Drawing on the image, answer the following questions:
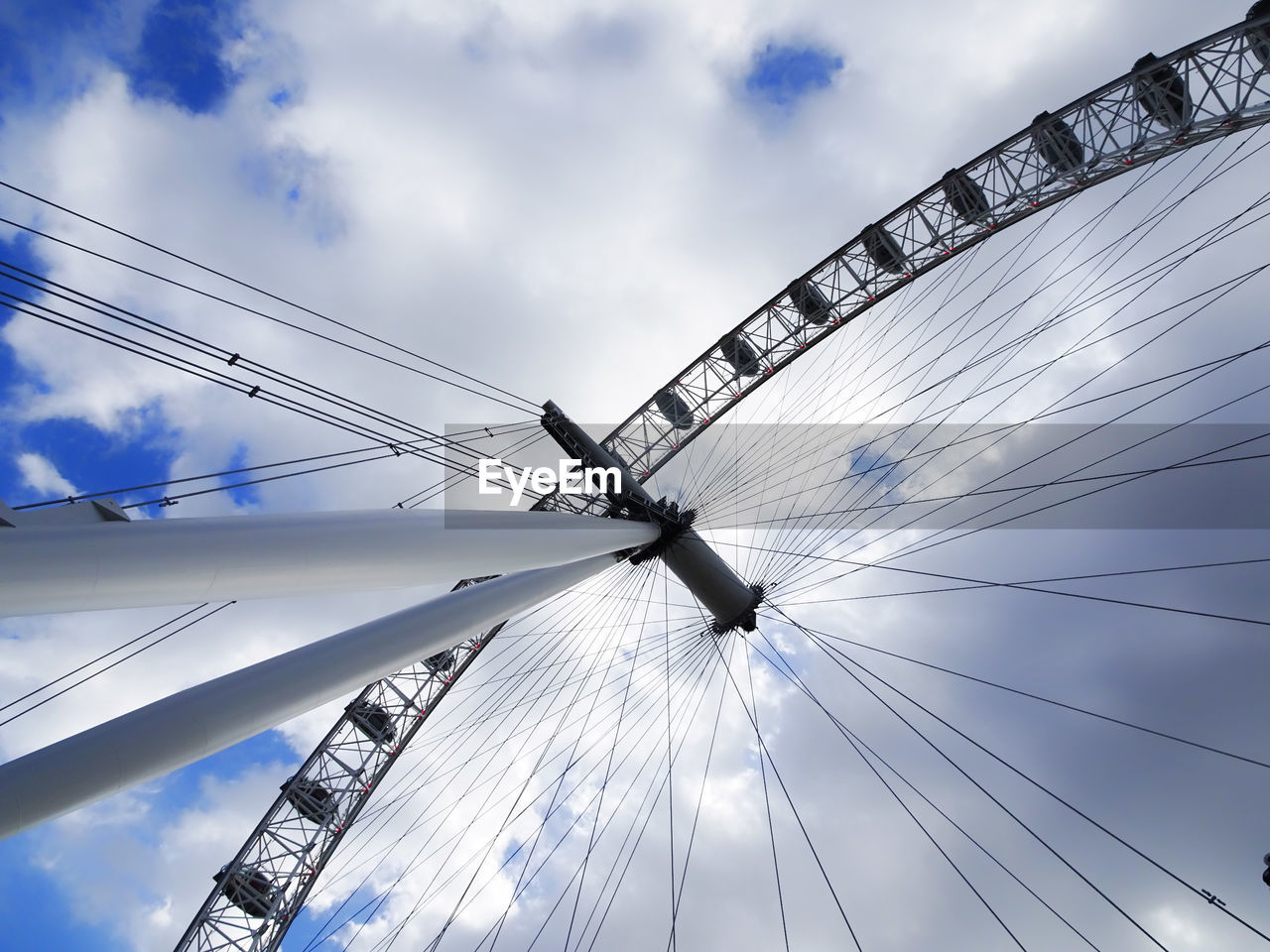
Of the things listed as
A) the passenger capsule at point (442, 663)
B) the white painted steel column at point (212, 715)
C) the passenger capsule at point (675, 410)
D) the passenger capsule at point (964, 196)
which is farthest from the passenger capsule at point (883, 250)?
the passenger capsule at point (442, 663)

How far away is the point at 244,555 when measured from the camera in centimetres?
696

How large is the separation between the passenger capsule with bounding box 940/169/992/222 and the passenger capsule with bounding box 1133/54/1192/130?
13.5ft

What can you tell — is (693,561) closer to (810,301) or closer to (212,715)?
(810,301)

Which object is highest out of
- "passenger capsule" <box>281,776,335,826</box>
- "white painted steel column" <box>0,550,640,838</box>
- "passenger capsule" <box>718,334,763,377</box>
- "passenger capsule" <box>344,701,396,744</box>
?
"passenger capsule" <box>718,334,763,377</box>

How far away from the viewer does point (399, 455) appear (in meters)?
13.1

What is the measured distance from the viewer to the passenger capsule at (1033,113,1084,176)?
61.7 ft

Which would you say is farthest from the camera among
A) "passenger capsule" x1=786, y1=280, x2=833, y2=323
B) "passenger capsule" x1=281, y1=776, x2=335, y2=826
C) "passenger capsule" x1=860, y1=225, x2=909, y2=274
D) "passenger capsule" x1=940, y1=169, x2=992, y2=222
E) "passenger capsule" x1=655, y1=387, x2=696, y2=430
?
"passenger capsule" x1=281, y1=776, x2=335, y2=826

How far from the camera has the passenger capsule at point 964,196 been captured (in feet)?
67.5

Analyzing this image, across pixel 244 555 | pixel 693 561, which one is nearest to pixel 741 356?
pixel 693 561

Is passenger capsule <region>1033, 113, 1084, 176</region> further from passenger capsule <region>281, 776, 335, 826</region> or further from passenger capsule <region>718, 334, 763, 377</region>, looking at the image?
passenger capsule <region>281, 776, 335, 826</region>

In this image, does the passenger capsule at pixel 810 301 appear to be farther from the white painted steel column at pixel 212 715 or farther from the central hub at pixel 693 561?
the white painted steel column at pixel 212 715

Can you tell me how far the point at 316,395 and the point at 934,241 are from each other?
59.9 ft

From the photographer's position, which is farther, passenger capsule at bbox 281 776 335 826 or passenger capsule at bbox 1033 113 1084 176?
passenger capsule at bbox 281 776 335 826

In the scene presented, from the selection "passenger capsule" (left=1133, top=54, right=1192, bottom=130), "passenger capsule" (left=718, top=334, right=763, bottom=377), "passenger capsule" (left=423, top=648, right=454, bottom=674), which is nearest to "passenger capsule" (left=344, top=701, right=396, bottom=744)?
"passenger capsule" (left=423, top=648, right=454, bottom=674)
